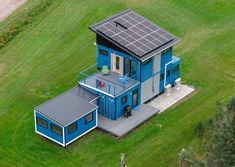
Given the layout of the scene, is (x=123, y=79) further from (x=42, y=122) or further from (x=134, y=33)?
(x=42, y=122)

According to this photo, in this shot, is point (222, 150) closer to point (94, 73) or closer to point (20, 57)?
point (94, 73)

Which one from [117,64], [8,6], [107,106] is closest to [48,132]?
[107,106]

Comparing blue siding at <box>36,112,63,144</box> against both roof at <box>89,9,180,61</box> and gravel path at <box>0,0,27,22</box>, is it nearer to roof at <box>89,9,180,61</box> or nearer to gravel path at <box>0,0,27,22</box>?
roof at <box>89,9,180,61</box>

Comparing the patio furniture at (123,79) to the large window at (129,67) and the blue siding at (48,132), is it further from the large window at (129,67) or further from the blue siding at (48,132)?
the blue siding at (48,132)

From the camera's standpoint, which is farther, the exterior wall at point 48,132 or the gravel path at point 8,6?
the gravel path at point 8,6

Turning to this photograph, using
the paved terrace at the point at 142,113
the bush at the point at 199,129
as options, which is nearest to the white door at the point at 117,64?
the paved terrace at the point at 142,113
